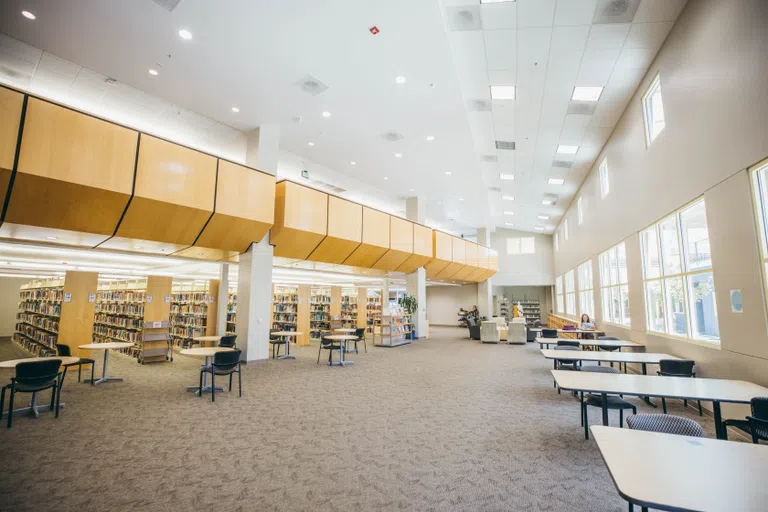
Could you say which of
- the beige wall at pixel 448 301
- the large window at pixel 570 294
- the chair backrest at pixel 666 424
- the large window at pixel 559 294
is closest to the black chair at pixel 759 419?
the chair backrest at pixel 666 424

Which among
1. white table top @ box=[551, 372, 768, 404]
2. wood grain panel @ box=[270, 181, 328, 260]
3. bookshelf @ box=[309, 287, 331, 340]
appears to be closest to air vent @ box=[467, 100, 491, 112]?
wood grain panel @ box=[270, 181, 328, 260]

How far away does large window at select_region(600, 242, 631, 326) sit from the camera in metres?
9.25

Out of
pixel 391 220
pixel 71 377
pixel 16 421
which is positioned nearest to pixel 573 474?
pixel 16 421

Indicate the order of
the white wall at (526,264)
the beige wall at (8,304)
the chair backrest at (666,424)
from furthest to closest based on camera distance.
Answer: the white wall at (526,264) → the beige wall at (8,304) → the chair backrest at (666,424)

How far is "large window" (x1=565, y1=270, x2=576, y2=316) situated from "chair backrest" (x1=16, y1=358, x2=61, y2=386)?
1695 cm

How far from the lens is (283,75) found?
711 cm

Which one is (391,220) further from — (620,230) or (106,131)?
(106,131)

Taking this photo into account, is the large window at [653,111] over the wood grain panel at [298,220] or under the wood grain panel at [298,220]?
over

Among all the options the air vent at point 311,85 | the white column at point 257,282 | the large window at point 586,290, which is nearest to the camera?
the air vent at point 311,85

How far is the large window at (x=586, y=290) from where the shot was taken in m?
13.1

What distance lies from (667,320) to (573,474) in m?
5.12

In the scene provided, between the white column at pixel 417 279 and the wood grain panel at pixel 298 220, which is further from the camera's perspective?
the white column at pixel 417 279

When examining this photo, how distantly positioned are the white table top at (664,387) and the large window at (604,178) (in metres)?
7.67

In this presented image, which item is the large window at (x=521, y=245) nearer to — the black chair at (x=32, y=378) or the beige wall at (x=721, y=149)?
the beige wall at (x=721, y=149)
